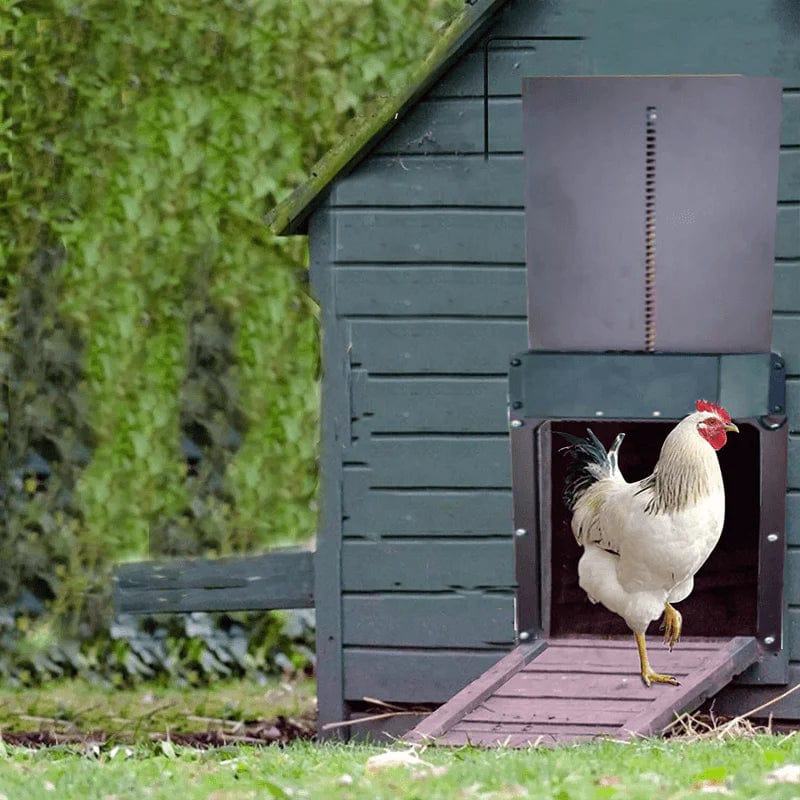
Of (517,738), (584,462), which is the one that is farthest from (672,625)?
(517,738)

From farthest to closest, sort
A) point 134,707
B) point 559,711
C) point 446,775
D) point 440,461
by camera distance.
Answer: point 134,707 < point 440,461 < point 559,711 < point 446,775

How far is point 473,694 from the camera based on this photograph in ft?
24.1

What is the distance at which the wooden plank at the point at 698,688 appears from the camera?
6973 mm

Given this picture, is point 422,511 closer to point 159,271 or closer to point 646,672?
point 646,672

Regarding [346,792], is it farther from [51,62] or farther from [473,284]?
[51,62]

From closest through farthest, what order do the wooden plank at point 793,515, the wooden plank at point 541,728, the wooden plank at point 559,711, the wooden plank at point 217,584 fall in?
the wooden plank at point 541,728 → the wooden plank at point 559,711 → the wooden plank at point 793,515 → the wooden plank at point 217,584

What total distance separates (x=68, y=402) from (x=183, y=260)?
107 centimetres

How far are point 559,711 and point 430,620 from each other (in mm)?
929

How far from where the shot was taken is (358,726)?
8.00 m

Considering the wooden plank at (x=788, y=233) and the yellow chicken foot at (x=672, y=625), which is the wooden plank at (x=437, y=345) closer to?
the wooden plank at (x=788, y=233)

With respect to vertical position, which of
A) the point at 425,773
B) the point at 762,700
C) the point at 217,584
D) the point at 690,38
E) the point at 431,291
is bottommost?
the point at 762,700

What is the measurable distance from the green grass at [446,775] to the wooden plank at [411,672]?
0.82 m

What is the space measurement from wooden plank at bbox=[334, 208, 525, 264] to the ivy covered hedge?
7.88 ft

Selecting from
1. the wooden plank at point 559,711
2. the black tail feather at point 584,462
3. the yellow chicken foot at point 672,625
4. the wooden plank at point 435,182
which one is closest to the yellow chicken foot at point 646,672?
the wooden plank at point 559,711
